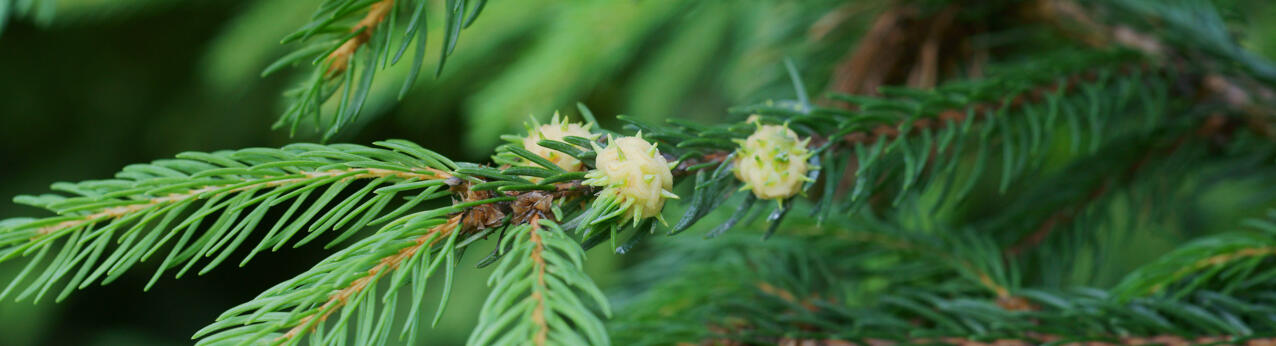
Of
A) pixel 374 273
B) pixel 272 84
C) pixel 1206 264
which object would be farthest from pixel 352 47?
pixel 272 84

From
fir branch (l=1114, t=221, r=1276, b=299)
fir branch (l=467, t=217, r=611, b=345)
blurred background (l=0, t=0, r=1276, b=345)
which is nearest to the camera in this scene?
fir branch (l=467, t=217, r=611, b=345)

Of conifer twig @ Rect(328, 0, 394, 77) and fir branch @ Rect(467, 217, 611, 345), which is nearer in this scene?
fir branch @ Rect(467, 217, 611, 345)

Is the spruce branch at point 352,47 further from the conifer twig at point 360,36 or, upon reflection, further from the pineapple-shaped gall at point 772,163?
the pineapple-shaped gall at point 772,163

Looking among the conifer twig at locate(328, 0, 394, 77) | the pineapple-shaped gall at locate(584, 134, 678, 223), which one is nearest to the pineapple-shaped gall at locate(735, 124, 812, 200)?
the pineapple-shaped gall at locate(584, 134, 678, 223)

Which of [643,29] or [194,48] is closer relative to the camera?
[643,29]

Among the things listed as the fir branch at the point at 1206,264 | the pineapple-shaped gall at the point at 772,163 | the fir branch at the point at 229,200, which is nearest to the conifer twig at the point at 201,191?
the fir branch at the point at 229,200

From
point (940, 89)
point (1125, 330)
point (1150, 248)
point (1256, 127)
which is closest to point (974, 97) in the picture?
point (940, 89)

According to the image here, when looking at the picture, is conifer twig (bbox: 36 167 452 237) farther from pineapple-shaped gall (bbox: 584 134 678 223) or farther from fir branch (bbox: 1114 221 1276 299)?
fir branch (bbox: 1114 221 1276 299)

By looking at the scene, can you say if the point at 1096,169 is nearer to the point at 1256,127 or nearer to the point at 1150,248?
the point at 1256,127
